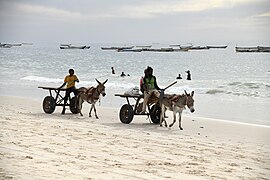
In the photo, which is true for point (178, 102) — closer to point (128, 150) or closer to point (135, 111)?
point (135, 111)

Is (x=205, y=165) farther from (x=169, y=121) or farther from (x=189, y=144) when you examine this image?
(x=169, y=121)

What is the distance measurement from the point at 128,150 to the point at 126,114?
3.45 metres

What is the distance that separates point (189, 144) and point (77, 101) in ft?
14.6

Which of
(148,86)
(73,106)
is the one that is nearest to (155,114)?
(148,86)

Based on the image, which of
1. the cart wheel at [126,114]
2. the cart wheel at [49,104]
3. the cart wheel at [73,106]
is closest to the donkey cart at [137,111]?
the cart wheel at [126,114]

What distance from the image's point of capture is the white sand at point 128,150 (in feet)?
16.2

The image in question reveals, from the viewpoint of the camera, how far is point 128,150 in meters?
6.38

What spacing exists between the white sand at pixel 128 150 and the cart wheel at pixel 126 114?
0.19m

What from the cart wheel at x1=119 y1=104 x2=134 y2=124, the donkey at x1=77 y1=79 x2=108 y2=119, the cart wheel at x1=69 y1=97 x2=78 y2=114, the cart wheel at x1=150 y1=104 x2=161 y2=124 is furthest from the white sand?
the cart wheel at x1=69 y1=97 x2=78 y2=114

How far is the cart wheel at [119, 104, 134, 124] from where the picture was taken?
9.67 m

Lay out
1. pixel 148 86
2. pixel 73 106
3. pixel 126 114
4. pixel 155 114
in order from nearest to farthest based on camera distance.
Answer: pixel 148 86 < pixel 126 114 < pixel 155 114 < pixel 73 106

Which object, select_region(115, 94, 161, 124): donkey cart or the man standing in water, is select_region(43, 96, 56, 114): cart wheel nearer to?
select_region(115, 94, 161, 124): donkey cart

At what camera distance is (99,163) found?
5383 mm

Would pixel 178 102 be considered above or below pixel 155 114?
above
